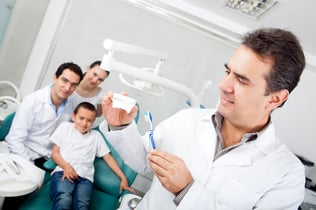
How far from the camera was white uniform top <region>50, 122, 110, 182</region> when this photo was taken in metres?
2.05

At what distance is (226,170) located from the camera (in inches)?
42.7

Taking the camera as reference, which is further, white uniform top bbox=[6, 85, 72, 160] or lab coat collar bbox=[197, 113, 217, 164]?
white uniform top bbox=[6, 85, 72, 160]

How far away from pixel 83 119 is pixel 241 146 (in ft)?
4.59

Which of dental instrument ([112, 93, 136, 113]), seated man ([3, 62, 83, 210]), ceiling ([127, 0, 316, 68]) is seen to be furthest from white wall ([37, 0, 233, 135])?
dental instrument ([112, 93, 136, 113])

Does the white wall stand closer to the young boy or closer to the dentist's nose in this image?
the young boy

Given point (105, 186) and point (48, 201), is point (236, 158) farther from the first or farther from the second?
point (105, 186)

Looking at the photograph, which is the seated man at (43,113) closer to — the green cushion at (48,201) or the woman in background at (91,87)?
the woman in background at (91,87)

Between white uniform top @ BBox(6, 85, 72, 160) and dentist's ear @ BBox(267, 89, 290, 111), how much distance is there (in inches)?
65.7

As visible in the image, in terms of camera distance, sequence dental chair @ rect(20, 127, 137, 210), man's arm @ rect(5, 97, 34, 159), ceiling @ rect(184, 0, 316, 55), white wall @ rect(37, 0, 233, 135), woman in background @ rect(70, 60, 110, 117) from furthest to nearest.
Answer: white wall @ rect(37, 0, 233, 135) < woman in background @ rect(70, 60, 110, 117) < dental chair @ rect(20, 127, 137, 210) < man's arm @ rect(5, 97, 34, 159) < ceiling @ rect(184, 0, 316, 55)

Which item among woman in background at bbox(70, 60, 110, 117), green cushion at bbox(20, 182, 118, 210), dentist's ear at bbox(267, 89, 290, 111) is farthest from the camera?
woman in background at bbox(70, 60, 110, 117)

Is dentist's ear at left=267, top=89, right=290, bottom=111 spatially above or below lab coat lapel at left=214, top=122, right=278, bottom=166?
above

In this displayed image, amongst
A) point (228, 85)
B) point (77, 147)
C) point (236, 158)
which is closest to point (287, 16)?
point (228, 85)

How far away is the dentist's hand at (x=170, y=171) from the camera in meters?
0.94

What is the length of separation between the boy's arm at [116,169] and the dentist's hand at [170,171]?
129 cm
